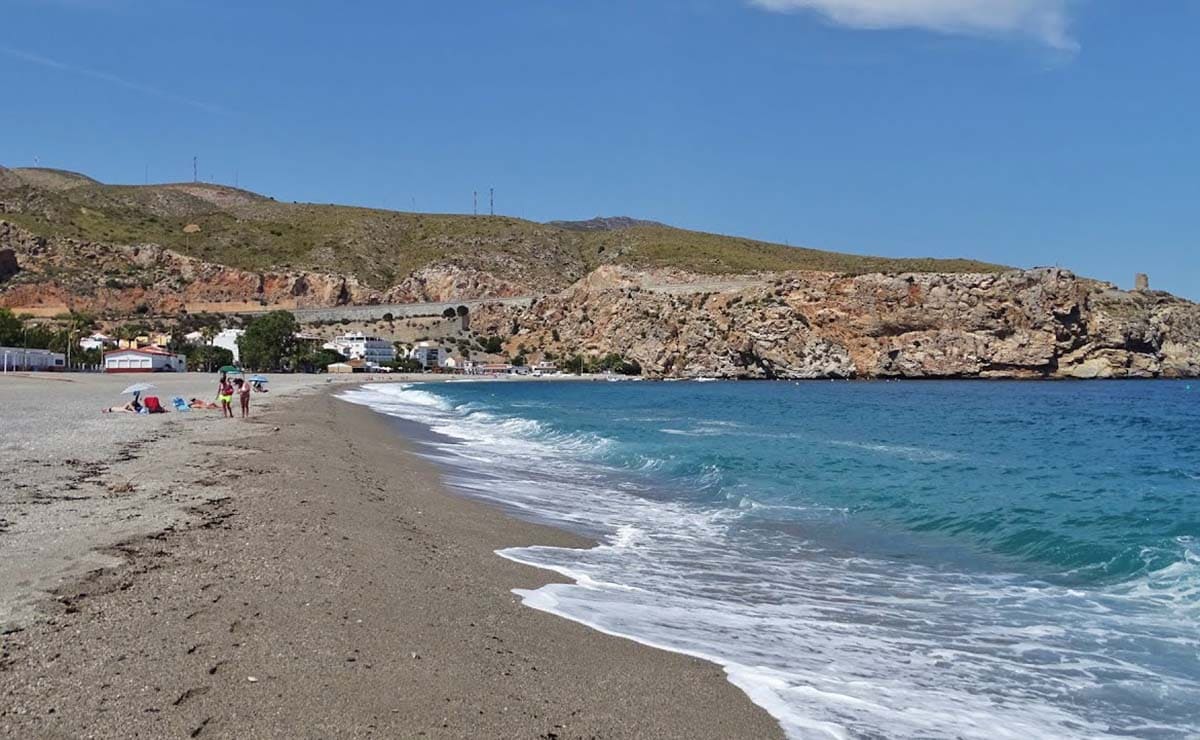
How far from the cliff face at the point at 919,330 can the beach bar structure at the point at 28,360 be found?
6874 cm

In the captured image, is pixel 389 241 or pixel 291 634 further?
pixel 389 241

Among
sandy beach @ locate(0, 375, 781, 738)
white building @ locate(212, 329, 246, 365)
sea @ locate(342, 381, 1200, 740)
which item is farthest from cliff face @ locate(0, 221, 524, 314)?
sandy beach @ locate(0, 375, 781, 738)

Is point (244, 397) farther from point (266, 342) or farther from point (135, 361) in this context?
point (266, 342)

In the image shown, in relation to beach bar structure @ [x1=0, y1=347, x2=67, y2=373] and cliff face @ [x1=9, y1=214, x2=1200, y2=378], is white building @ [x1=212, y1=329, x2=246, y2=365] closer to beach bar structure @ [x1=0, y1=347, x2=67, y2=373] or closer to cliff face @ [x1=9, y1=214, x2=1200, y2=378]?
cliff face @ [x1=9, y1=214, x2=1200, y2=378]

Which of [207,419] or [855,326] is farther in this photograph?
[855,326]

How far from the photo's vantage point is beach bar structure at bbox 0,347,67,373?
72.8 metres

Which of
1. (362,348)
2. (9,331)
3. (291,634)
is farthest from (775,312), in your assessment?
(291,634)

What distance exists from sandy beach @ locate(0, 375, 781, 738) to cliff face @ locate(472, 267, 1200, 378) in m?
104

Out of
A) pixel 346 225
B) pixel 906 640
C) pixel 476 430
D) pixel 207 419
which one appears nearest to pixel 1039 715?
pixel 906 640

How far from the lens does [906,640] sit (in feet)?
25.2

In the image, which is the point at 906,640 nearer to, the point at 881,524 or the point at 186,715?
the point at 186,715

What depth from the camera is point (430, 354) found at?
447ft

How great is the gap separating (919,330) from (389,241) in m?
97.8

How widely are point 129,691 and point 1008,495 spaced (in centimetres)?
1635
